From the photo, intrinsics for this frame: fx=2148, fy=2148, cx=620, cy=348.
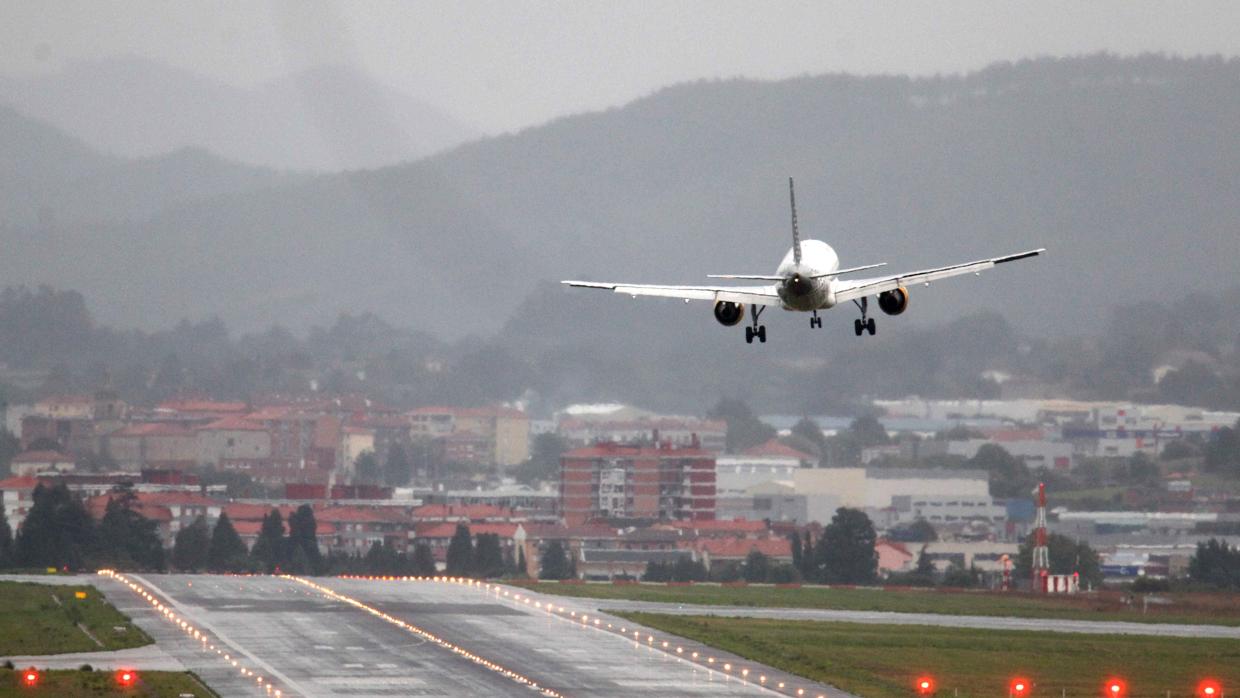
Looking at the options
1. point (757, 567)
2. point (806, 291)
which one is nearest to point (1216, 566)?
point (757, 567)

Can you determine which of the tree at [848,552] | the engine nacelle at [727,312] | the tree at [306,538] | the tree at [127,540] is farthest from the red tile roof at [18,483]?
the engine nacelle at [727,312]

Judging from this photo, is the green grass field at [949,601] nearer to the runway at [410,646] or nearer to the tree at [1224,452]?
the runway at [410,646]

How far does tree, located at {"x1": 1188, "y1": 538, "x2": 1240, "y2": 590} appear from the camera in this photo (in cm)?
12988

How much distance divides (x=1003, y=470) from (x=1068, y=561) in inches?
1803

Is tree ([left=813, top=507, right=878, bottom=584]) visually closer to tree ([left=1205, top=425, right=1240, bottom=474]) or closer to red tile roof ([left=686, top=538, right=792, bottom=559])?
red tile roof ([left=686, top=538, right=792, bottom=559])

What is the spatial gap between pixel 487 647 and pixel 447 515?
253ft

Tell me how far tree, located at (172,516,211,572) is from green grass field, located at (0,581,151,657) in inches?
1103

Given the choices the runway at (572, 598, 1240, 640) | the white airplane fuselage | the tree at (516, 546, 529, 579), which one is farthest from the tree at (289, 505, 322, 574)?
the white airplane fuselage

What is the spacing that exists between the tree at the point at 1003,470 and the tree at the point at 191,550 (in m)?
68.8

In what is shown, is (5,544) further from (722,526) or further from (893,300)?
(893,300)

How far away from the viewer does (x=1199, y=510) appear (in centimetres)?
16362

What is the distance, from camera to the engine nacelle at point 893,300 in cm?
6344

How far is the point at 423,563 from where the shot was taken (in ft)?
483

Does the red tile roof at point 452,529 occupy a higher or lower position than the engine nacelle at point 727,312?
lower
